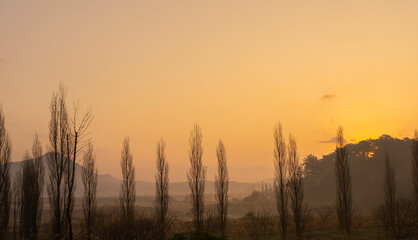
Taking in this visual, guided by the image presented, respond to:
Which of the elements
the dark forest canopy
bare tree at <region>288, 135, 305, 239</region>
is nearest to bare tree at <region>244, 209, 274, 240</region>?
bare tree at <region>288, 135, 305, 239</region>

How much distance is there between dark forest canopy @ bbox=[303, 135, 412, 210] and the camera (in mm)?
59812

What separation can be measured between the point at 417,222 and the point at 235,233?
16012 millimetres

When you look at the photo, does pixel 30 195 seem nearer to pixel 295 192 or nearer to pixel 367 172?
pixel 295 192

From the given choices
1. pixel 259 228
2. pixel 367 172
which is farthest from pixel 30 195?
pixel 367 172

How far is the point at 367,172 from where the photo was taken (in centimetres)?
6538

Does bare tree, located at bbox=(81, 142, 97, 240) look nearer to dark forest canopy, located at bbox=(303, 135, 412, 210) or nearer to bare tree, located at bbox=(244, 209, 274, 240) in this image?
bare tree, located at bbox=(244, 209, 274, 240)

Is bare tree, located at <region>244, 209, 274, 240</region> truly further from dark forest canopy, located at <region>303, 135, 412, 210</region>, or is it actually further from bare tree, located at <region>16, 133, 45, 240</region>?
dark forest canopy, located at <region>303, 135, 412, 210</region>

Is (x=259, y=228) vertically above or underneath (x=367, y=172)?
underneath

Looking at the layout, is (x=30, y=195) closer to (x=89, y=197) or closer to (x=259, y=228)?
(x=89, y=197)

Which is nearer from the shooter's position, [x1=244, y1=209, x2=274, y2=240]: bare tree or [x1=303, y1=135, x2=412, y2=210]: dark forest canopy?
[x1=244, y1=209, x2=274, y2=240]: bare tree

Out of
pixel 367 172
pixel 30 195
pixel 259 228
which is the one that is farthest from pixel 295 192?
pixel 367 172

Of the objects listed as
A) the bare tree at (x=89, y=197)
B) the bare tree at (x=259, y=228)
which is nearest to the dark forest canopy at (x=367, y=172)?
the bare tree at (x=259, y=228)

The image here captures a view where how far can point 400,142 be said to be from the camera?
6612 centimetres

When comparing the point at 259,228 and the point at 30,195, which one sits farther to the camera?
the point at 259,228
